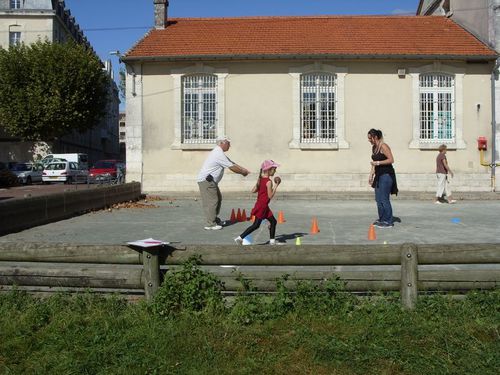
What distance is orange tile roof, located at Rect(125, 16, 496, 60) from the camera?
21.7 metres

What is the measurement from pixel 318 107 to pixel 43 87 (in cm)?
2647

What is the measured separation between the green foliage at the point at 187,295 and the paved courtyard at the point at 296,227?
11.2 feet

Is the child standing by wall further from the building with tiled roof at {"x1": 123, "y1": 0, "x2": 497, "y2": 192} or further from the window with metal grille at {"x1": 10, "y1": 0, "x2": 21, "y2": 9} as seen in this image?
the window with metal grille at {"x1": 10, "y1": 0, "x2": 21, "y2": 9}

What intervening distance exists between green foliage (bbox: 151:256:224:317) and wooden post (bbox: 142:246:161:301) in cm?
12

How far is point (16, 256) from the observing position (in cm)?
513

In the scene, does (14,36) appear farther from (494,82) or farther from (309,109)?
(494,82)

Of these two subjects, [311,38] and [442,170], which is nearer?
[442,170]

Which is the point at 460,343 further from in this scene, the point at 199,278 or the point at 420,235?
the point at 420,235

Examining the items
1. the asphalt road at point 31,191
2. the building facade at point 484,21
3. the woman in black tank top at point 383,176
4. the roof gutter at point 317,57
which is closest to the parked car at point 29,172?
the asphalt road at point 31,191

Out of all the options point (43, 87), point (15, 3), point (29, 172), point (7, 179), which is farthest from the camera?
point (15, 3)

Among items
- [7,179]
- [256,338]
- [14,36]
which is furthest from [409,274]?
[14,36]

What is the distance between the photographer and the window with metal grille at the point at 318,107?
872 inches

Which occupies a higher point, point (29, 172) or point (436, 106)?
point (436, 106)

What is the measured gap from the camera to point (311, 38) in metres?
23.0
